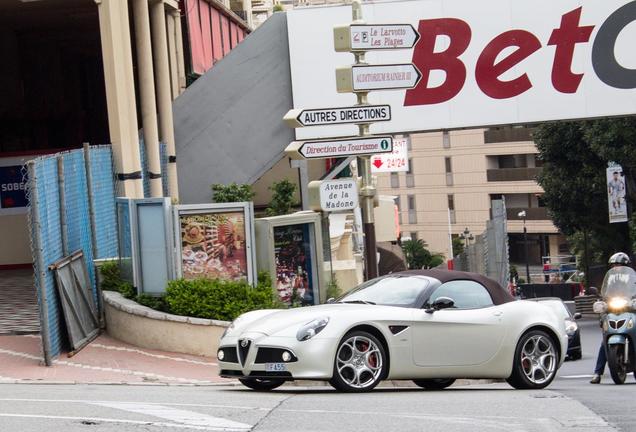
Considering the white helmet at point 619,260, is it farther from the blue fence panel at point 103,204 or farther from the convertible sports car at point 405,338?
the blue fence panel at point 103,204

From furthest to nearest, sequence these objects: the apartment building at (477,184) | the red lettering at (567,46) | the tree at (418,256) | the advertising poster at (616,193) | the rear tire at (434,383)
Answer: the apartment building at (477,184), the tree at (418,256), the advertising poster at (616,193), the red lettering at (567,46), the rear tire at (434,383)

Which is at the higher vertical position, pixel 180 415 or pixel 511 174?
pixel 511 174

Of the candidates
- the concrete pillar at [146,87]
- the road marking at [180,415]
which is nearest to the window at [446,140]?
the concrete pillar at [146,87]

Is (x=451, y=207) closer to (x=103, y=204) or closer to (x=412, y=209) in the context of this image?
(x=412, y=209)

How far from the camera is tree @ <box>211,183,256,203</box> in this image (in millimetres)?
25406

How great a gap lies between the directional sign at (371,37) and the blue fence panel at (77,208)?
4.34 metres

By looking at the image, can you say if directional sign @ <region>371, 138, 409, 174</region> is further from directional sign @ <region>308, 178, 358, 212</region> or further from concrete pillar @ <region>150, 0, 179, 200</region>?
directional sign @ <region>308, 178, 358, 212</region>

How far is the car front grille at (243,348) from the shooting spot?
11.8 metres

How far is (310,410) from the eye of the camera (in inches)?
393

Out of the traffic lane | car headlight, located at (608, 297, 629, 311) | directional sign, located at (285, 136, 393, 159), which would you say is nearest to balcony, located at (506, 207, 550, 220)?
directional sign, located at (285, 136, 393, 159)

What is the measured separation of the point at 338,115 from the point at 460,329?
17.6 ft

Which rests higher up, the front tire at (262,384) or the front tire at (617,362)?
the front tire at (262,384)

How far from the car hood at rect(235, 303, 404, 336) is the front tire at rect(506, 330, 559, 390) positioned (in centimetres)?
158

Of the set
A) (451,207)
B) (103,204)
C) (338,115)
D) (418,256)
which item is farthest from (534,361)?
(451,207)
